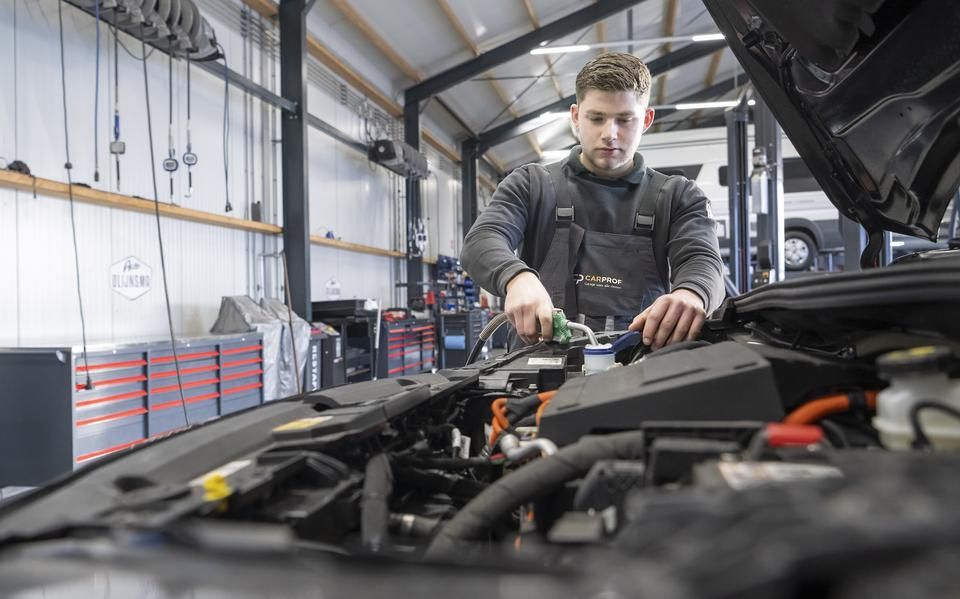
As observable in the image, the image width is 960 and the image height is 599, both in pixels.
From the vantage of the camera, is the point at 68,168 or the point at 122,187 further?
the point at 122,187

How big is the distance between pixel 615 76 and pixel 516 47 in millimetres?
5515

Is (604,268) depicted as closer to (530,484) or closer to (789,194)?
(530,484)

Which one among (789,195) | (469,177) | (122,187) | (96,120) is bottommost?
(122,187)

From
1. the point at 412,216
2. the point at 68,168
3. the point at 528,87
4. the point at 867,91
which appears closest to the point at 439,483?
the point at 867,91

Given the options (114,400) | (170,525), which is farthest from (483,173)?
(170,525)

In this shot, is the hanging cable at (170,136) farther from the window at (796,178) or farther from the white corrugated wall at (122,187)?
the window at (796,178)

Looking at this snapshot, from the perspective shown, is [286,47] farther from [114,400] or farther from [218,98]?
[114,400]

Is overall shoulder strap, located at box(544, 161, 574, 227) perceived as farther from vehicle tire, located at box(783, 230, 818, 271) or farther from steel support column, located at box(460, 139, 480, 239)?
steel support column, located at box(460, 139, 480, 239)

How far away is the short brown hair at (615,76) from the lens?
1777 millimetres

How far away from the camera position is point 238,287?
14.3 ft

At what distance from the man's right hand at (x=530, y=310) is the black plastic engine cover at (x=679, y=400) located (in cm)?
55

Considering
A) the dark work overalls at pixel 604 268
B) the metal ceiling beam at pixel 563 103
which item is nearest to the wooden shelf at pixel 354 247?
the metal ceiling beam at pixel 563 103

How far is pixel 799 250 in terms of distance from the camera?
694 cm

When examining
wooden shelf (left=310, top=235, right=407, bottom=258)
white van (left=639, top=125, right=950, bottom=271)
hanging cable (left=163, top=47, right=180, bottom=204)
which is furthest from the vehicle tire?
hanging cable (left=163, top=47, right=180, bottom=204)
